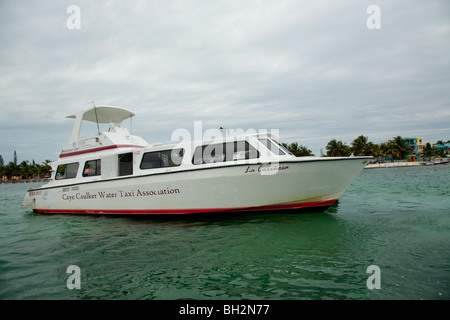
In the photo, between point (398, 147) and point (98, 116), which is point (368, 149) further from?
point (98, 116)

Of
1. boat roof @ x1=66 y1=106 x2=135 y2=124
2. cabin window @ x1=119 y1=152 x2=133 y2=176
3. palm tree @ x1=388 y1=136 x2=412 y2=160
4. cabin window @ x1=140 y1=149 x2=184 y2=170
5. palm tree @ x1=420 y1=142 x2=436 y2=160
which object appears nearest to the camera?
cabin window @ x1=140 y1=149 x2=184 y2=170

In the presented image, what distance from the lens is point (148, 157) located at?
8.73 m

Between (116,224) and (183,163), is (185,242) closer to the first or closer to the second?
(183,163)

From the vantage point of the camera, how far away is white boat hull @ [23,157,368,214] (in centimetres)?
716

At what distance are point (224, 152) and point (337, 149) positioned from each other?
7051 cm

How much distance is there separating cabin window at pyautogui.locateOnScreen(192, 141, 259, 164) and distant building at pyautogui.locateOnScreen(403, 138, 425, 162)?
10107 centimetres

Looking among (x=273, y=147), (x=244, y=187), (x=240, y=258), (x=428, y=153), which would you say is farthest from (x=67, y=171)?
(x=428, y=153)

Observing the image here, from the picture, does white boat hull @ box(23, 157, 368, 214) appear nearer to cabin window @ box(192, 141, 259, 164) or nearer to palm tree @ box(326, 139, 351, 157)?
cabin window @ box(192, 141, 259, 164)

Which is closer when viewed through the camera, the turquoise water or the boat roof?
the turquoise water

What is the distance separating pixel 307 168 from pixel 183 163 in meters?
3.72

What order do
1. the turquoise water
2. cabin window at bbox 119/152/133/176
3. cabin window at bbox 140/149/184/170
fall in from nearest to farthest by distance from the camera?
the turquoise water, cabin window at bbox 140/149/184/170, cabin window at bbox 119/152/133/176

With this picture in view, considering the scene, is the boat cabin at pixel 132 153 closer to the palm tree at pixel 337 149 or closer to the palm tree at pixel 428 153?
the palm tree at pixel 337 149

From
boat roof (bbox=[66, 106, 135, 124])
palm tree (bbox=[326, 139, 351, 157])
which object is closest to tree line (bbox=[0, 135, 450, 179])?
palm tree (bbox=[326, 139, 351, 157])
